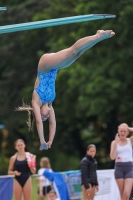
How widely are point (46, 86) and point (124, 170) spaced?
3.21 metres

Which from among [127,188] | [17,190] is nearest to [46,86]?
[127,188]

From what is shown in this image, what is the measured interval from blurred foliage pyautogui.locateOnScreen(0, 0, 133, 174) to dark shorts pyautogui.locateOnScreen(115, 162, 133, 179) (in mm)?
11087

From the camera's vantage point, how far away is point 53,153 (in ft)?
104

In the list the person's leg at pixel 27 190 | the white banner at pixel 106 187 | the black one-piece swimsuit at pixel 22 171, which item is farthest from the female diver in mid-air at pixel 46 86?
the white banner at pixel 106 187

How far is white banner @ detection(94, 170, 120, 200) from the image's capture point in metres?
14.4

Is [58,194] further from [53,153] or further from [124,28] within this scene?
[53,153]

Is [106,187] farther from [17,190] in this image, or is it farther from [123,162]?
[17,190]

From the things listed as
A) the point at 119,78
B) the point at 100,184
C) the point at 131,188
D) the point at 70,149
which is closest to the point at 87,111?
the point at 119,78

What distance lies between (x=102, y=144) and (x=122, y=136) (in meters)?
16.8

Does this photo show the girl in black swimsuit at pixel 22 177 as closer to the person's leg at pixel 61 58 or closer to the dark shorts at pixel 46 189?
the dark shorts at pixel 46 189

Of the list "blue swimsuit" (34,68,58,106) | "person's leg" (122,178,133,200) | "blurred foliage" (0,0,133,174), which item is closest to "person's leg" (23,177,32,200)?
"person's leg" (122,178,133,200)

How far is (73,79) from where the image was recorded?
2583 cm

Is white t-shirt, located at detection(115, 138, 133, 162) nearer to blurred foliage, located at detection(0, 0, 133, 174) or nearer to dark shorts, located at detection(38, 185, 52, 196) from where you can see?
dark shorts, located at detection(38, 185, 52, 196)

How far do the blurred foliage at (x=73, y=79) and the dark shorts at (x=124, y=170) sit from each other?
11087 millimetres
